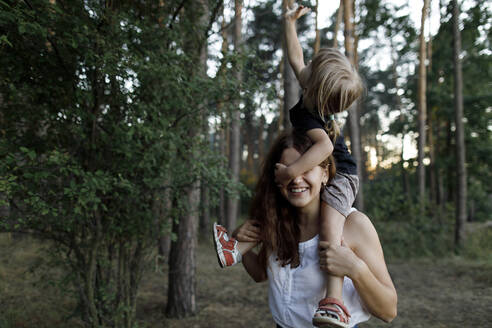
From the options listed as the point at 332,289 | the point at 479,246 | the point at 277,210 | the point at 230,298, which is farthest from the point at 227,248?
the point at 479,246

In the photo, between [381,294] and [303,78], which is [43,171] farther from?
[381,294]

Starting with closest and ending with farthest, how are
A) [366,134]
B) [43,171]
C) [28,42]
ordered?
1. [43,171]
2. [28,42]
3. [366,134]

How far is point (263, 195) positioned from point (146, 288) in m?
5.35

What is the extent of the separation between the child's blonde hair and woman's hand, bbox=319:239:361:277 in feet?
2.09

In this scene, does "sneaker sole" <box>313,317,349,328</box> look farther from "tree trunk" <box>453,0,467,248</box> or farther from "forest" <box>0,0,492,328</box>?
"tree trunk" <box>453,0,467,248</box>

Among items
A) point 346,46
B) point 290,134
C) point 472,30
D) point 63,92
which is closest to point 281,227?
point 290,134

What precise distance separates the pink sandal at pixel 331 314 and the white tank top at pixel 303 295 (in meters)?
0.10

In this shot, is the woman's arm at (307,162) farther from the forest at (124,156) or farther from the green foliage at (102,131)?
the green foliage at (102,131)

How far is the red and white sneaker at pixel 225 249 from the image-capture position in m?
1.60

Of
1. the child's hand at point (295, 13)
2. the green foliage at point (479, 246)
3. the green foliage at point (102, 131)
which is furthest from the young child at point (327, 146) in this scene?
the green foliage at point (479, 246)

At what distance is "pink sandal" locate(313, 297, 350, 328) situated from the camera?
1.29m

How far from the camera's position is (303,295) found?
4.83ft

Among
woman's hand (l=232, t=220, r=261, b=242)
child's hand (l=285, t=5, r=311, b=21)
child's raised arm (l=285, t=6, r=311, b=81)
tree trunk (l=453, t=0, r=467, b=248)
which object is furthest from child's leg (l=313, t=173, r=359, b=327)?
tree trunk (l=453, t=0, r=467, b=248)

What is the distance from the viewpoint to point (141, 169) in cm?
308
